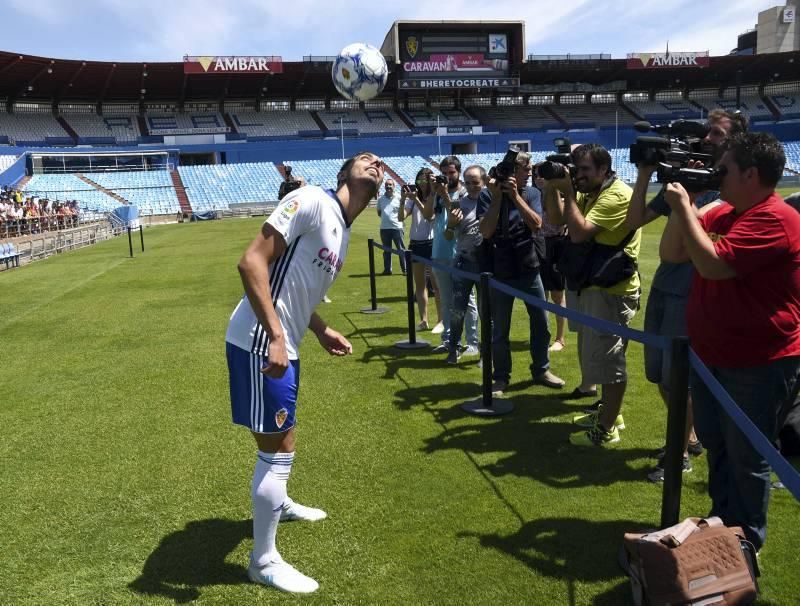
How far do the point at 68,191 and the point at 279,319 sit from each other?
42331mm

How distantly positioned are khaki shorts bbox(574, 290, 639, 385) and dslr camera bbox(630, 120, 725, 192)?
4.29 feet

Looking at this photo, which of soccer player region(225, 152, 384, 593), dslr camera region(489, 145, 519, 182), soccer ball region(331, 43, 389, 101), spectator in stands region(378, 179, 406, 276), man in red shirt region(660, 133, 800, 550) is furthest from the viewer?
soccer ball region(331, 43, 389, 101)

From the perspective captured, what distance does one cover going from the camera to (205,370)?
22.2 ft

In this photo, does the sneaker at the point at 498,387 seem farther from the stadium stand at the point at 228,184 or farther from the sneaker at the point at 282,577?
the stadium stand at the point at 228,184

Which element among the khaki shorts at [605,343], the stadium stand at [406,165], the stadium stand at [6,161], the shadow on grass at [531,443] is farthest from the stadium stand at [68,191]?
the khaki shorts at [605,343]

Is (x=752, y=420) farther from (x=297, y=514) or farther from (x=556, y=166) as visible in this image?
(x=297, y=514)

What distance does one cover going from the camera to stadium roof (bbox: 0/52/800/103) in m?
44.9

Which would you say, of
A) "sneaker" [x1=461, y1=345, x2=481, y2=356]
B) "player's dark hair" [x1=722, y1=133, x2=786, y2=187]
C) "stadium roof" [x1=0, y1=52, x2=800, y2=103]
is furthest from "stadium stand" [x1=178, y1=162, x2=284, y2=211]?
"player's dark hair" [x1=722, y1=133, x2=786, y2=187]

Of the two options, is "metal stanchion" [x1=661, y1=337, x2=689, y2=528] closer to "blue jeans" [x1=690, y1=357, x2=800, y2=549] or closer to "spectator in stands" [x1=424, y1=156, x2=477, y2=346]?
"blue jeans" [x1=690, y1=357, x2=800, y2=549]

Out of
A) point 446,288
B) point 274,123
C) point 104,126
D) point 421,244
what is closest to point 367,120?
point 274,123

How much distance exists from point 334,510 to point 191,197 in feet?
139

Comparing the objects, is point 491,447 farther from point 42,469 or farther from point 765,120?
point 765,120

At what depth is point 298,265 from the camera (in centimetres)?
284

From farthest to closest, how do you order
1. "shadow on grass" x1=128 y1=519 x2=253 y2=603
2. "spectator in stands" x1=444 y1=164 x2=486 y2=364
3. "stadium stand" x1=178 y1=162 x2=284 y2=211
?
"stadium stand" x1=178 y1=162 x2=284 y2=211 < "spectator in stands" x1=444 y1=164 x2=486 y2=364 < "shadow on grass" x1=128 y1=519 x2=253 y2=603
